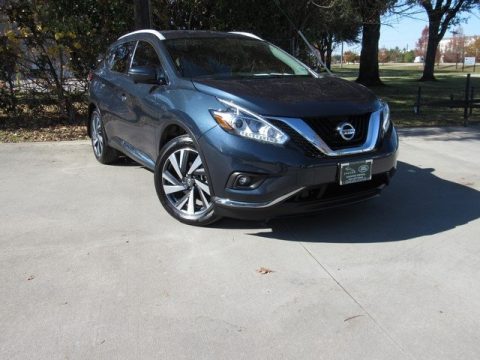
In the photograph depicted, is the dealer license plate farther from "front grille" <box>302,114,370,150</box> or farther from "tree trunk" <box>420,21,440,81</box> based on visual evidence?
"tree trunk" <box>420,21,440,81</box>

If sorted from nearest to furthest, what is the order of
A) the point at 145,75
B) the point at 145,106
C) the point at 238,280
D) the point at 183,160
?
1. the point at 238,280
2. the point at 183,160
3. the point at 145,75
4. the point at 145,106

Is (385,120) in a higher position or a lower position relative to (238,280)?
higher

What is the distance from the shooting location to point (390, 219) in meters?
4.65

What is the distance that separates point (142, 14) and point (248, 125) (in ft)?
20.1

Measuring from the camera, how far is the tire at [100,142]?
666 centimetres

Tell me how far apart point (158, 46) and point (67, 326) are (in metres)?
3.08

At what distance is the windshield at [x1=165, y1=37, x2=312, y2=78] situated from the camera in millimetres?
4836

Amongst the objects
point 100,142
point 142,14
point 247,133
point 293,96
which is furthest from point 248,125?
point 142,14

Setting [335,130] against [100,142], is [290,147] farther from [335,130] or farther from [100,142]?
[100,142]

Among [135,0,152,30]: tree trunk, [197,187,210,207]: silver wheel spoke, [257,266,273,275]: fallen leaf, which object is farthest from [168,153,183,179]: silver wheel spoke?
[135,0,152,30]: tree trunk

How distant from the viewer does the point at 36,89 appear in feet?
31.9

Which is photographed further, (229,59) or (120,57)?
(120,57)

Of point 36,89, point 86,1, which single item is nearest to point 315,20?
point 86,1

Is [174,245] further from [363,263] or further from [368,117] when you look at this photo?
[368,117]
